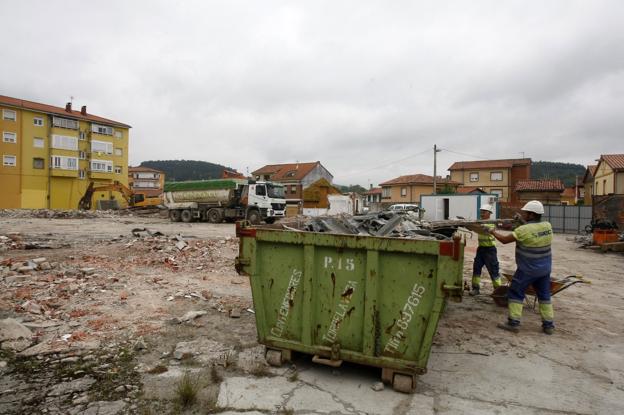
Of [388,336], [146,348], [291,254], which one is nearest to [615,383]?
[388,336]

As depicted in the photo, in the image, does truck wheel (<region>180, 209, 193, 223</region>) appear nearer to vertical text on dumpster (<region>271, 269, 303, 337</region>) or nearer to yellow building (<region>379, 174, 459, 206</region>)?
vertical text on dumpster (<region>271, 269, 303, 337</region>)

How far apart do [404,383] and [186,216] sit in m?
22.9

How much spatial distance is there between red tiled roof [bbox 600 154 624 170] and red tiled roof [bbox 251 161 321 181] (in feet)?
110

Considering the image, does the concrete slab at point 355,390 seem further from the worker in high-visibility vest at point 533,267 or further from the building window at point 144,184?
the building window at point 144,184

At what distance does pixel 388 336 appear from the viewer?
123 inches

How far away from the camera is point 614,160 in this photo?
29.8 meters

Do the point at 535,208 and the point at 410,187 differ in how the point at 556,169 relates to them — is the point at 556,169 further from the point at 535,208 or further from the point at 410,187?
the point at 535,208

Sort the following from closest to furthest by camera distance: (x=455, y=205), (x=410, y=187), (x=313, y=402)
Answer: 1. (x=313, y=402)
2. (x=455, y=205)
3. (x=410, y=187)

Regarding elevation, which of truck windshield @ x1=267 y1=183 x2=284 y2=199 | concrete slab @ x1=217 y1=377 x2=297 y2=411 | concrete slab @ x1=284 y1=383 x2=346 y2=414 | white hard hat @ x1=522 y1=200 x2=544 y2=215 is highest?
truck windshield @ x1=267 y1=183 x2=284 y2=199

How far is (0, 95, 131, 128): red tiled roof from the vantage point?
38.6m

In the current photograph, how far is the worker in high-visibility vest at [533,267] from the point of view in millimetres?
4527

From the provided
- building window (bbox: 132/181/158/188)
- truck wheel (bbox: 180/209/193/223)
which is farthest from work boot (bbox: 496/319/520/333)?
building window (bbox: 132/181/158/188)

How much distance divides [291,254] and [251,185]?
18206 millimetres

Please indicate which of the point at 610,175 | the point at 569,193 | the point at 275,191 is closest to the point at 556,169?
the point at 569,193
